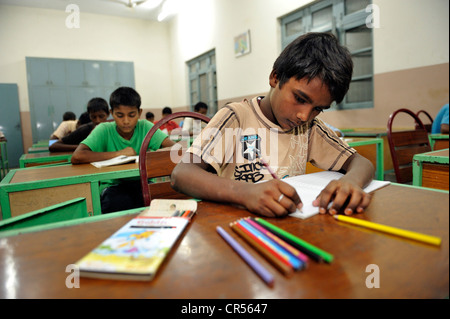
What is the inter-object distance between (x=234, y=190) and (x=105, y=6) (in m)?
8.06

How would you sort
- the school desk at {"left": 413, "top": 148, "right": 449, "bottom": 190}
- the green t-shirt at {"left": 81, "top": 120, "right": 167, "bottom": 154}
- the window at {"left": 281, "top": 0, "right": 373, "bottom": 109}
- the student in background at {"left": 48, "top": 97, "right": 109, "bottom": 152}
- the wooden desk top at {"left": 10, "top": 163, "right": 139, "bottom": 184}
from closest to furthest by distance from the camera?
the school desk at {"left": 413, "top": 148, "right": 449, "bottom": 190}, the wooden desk top at {"left": 10, "top": 163, "right": 139, "bottom": 184}, the green t-shirt at {"left": 81, "top": 120, "right": 167, "bottom": 154}, the student in background at {"left": 48, "top": 97, "right": 109, "bottom": 152}, the window at {"left": 281, "top": 0, "right": 373, "bottom": 109}

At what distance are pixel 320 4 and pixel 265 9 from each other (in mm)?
1123

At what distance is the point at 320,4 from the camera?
4176mm

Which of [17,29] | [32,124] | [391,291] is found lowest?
[391,291]

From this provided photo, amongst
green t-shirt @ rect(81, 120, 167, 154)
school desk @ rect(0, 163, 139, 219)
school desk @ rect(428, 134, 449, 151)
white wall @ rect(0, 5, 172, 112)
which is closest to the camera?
school desk @ rect(0, 163, 139, 219)

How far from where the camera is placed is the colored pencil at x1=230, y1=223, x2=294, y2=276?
384 mm

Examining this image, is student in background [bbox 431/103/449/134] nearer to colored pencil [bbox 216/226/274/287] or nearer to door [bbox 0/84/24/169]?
colored pencil [bbox 216/226/274/287]

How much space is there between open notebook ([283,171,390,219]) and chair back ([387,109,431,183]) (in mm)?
755

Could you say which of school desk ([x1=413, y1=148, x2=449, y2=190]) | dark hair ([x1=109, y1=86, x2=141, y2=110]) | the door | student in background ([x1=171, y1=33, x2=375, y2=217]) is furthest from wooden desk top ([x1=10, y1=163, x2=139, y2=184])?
the door

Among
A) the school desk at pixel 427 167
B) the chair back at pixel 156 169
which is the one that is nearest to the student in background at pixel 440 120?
the school desk at pixel 427 167

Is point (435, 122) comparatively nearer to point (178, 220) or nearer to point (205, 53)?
point (178, 220)

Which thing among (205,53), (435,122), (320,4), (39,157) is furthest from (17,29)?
(435,122)

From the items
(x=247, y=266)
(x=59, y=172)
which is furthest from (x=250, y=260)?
(x=59, y=172)

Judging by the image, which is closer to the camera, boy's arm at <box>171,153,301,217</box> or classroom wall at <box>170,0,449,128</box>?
boy's arm at <box>171,153,301,217</box>
